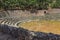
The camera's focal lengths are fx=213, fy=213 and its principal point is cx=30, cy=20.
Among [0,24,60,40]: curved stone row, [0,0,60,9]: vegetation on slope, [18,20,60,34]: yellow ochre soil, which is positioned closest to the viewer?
[0,24,60,40]: curved stone row

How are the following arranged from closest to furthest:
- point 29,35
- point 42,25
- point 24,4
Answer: point 29,35 → point 42,25 → point 24,4

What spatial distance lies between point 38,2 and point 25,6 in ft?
1.35

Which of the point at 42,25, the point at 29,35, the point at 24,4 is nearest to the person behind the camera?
the point at 29,35

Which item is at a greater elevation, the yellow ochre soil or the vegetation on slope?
the yellow ochre soil

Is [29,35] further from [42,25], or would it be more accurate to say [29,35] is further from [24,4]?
[24,4]

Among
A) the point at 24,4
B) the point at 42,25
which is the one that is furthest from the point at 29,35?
the point at 24,4

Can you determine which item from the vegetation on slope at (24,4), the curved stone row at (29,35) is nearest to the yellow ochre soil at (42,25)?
the vegetation on slope at (24,4)

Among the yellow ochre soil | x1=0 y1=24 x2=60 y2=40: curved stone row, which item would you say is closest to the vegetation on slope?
the yellow ochre soil

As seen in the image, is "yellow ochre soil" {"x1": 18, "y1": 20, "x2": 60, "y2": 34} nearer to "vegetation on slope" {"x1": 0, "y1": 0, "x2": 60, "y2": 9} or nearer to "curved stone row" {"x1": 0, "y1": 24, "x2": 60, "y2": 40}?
"vegetation on slope" {"x1": 0, "y1": 0, "x2": 60, "y2": 9}

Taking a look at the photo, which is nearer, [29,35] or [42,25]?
[29,35]

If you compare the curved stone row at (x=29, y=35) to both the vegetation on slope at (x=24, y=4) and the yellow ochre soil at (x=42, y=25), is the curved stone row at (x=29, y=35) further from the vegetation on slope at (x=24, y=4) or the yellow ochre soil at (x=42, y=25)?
the vegetation on slope at (x=24, y=4)

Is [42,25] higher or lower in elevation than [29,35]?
lower

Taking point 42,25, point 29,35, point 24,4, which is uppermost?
point 29,35

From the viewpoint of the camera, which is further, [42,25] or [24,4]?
[24,4]
